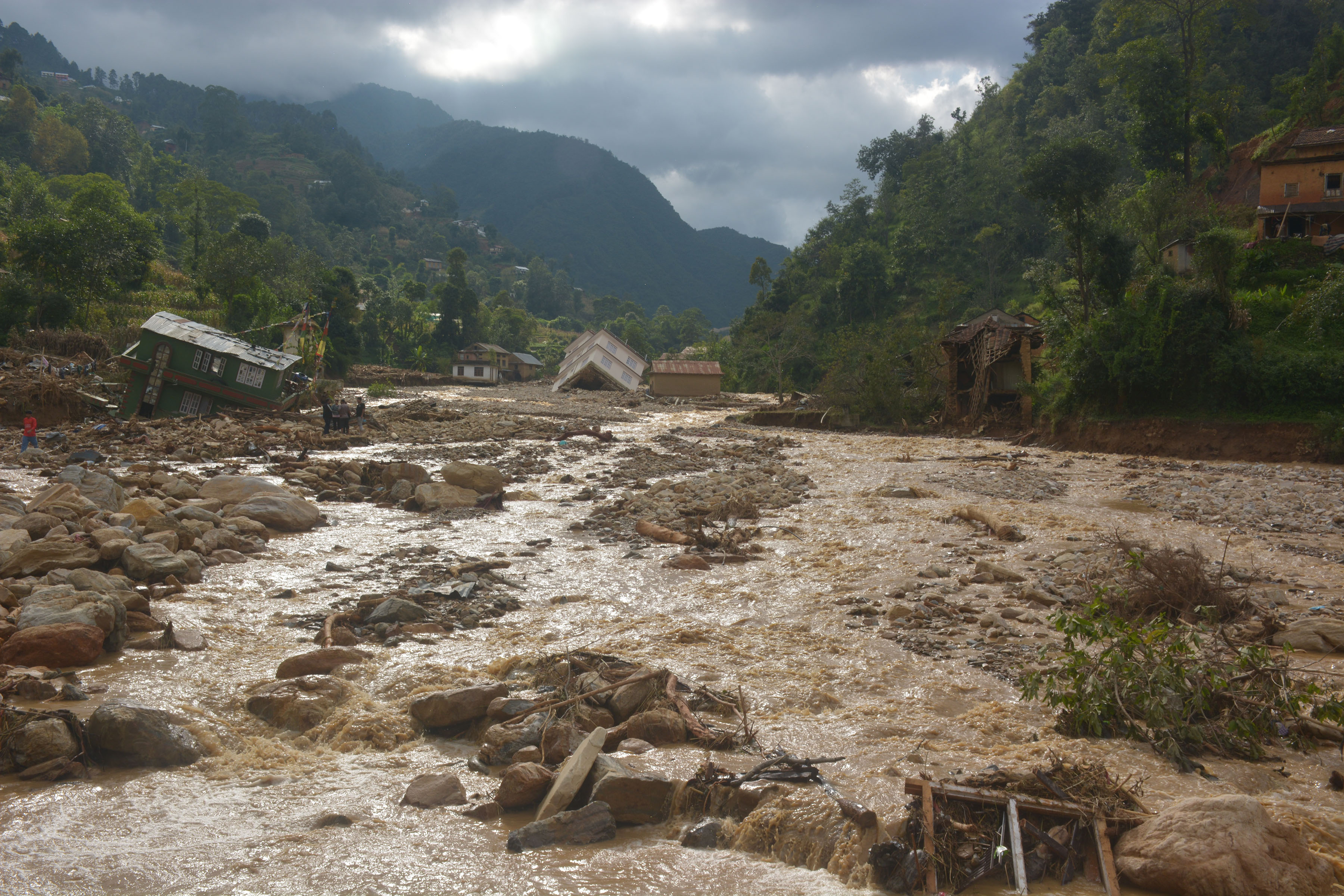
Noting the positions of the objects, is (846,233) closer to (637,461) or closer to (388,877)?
(637,461)

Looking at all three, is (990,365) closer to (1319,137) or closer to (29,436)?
(1319,137)

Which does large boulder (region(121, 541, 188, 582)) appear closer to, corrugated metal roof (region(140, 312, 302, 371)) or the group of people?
the group of people

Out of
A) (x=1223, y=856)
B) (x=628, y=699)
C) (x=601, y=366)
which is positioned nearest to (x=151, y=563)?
(x=628, y=699)

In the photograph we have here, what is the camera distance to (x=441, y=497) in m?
14.5

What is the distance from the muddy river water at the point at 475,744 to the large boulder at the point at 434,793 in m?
0.07

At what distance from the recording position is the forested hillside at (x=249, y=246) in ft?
122

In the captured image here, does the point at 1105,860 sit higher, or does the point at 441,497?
the point at 1105,860

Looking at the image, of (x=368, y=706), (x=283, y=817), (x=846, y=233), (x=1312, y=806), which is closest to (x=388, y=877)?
(x=283, y=817)

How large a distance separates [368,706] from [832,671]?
13.0 ft

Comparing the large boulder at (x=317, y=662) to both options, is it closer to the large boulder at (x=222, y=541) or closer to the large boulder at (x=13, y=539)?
the large boulder at (x=13, y=539)

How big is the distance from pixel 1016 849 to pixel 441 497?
12527mm

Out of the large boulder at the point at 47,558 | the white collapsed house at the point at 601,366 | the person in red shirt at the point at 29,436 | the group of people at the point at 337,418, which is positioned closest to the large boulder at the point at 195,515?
the large boulder at the point at 47,558

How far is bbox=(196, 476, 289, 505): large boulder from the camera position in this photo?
12.7 metres

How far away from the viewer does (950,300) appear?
5247 cm
